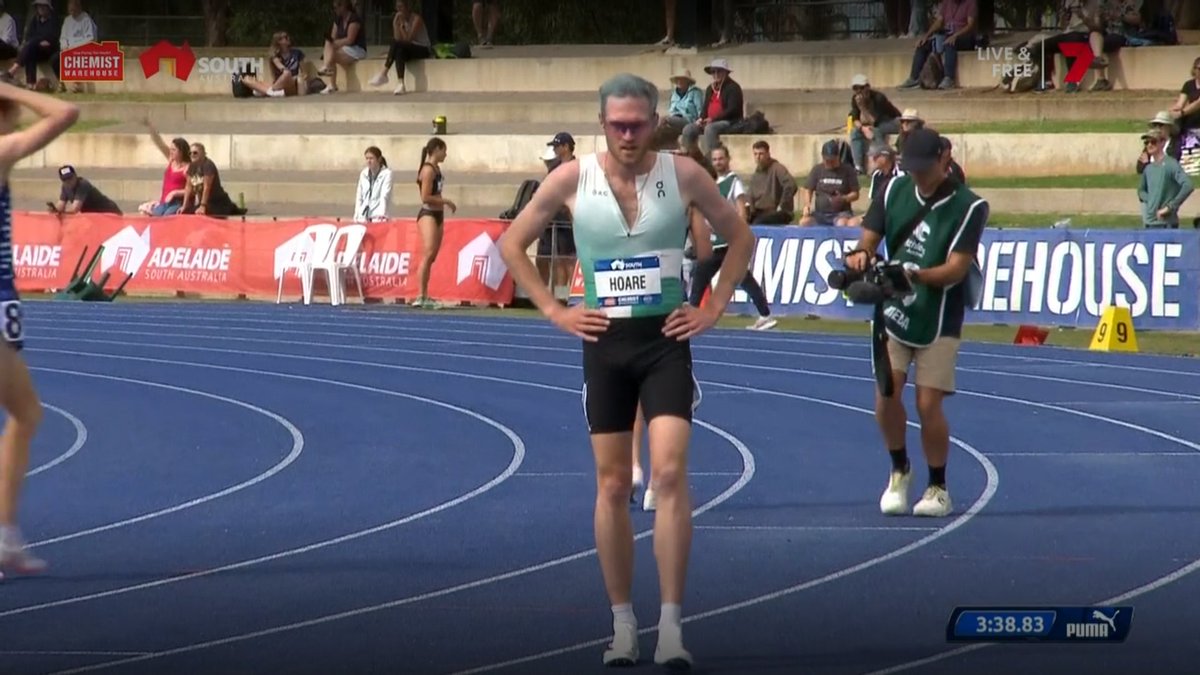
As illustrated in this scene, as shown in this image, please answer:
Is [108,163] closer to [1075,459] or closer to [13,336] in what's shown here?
[1075,459]

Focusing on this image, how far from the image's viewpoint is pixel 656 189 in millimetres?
6887

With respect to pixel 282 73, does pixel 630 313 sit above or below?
below

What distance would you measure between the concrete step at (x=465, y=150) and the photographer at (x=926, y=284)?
1792cm

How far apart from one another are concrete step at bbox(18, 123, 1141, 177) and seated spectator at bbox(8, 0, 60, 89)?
1952 mm

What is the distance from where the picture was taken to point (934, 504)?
9.88m

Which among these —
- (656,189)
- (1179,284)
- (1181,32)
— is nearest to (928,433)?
(656,189)

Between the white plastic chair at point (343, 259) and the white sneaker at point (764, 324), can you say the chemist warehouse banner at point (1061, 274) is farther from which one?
the white plastic chair at point (343, 259)

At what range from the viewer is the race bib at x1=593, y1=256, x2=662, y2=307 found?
686 cm

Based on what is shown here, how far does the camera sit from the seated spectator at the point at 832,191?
75.1ft

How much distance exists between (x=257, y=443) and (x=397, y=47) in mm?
24878

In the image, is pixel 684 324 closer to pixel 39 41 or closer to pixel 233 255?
pixel 233 255

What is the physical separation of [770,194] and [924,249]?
1360cm

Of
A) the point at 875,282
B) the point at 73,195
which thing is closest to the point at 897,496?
the point at 875,282

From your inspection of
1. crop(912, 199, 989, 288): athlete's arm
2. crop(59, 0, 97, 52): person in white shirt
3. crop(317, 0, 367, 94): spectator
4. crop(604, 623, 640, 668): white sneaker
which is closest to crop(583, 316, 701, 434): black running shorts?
A: crop(604, 623, 640, 668): white sneaker
